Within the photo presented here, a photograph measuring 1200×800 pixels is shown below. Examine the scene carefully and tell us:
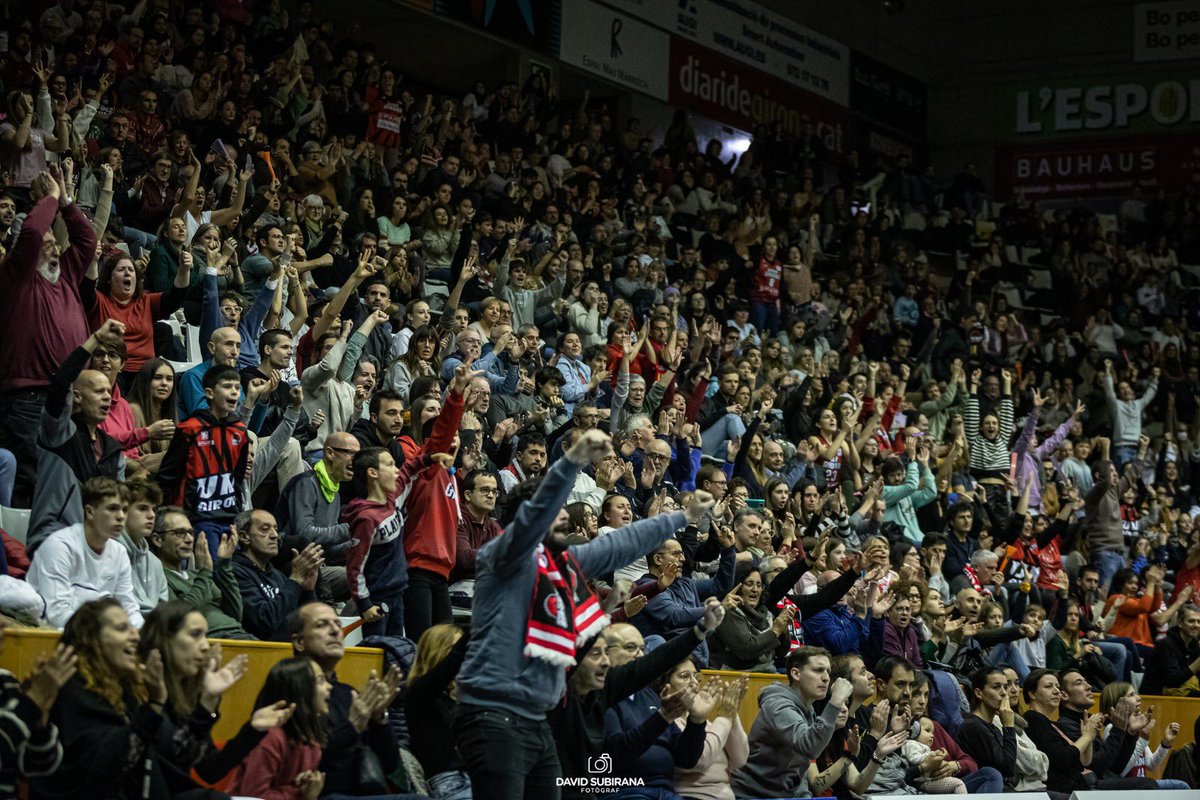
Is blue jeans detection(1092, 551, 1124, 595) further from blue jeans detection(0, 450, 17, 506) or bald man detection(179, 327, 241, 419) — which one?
blue jeans detection(0, 450, 17, 506)

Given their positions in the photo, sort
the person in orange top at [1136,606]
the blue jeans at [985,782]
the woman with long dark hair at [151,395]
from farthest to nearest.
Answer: the person in orange top at [1136,606] → the blue jeans at [985,782] → the woman with long dark hair at [151,395]

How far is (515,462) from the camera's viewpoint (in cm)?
902

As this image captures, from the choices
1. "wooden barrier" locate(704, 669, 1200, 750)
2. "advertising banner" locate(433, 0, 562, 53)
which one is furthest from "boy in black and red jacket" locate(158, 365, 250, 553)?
"advertising banner" locate(433, 0, 562, 53)

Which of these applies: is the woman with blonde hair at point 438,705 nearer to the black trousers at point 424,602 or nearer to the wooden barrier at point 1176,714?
the black trousers at point 424,602

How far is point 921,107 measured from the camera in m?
24.1

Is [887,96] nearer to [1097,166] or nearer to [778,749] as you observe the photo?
[1097,166]

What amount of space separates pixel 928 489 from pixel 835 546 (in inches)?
142

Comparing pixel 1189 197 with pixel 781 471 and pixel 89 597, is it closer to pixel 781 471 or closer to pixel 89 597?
pixel 781 471

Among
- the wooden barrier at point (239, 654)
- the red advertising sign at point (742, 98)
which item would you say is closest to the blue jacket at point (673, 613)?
the wooden barrier at point (239, 654)

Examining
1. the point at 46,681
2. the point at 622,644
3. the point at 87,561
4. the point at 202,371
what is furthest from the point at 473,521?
the point at 46,681

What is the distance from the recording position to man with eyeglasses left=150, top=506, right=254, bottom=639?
19.5 feet

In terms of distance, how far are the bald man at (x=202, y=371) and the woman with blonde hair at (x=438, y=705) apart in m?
2.38

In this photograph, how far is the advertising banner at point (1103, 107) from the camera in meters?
22.7


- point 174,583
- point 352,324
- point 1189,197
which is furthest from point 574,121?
point 174,583
